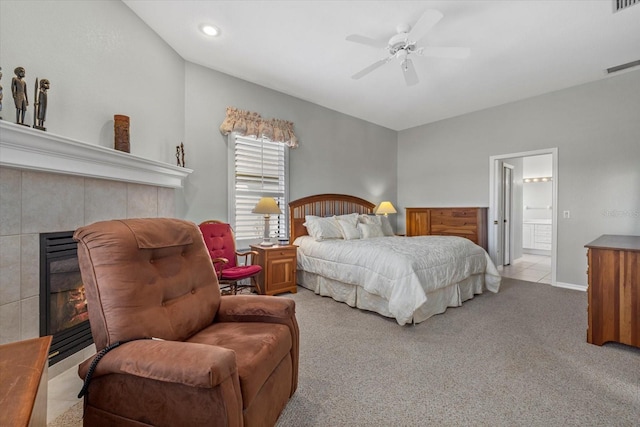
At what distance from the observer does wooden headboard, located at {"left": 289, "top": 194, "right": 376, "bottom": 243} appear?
4.46 m

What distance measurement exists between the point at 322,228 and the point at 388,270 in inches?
57.1

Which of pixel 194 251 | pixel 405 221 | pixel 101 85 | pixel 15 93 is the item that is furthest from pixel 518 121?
pixel 15 93

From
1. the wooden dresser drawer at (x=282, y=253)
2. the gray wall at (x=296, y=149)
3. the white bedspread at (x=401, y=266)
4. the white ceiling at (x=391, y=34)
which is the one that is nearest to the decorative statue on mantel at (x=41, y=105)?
the white ceiling at (x=391, y=34)

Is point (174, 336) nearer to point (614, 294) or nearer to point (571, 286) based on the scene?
point (614, 294)

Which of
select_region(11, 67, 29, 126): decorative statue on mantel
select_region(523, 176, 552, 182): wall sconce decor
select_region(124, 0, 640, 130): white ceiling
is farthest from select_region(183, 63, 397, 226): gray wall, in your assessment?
select_region(523, 176, 552, 182): wall sconce decor

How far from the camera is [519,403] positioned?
167 centimetres

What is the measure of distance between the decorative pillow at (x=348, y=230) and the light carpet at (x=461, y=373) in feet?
4.58

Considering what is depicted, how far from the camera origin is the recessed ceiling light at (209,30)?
280 centimetres

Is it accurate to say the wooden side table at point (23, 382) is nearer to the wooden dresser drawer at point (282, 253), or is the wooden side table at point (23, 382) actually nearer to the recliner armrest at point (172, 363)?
the recliner armrest at point (172, 363)

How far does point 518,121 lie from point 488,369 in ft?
14.4

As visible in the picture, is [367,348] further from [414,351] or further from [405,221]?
[405,221]

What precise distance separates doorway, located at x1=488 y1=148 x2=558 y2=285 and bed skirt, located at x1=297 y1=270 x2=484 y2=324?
1.67m

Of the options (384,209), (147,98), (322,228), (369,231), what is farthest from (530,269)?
(147,98)

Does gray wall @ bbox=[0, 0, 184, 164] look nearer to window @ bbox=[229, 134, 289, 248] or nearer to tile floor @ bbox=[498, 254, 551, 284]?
window @ bbox=[229, 134, 289, 248]
